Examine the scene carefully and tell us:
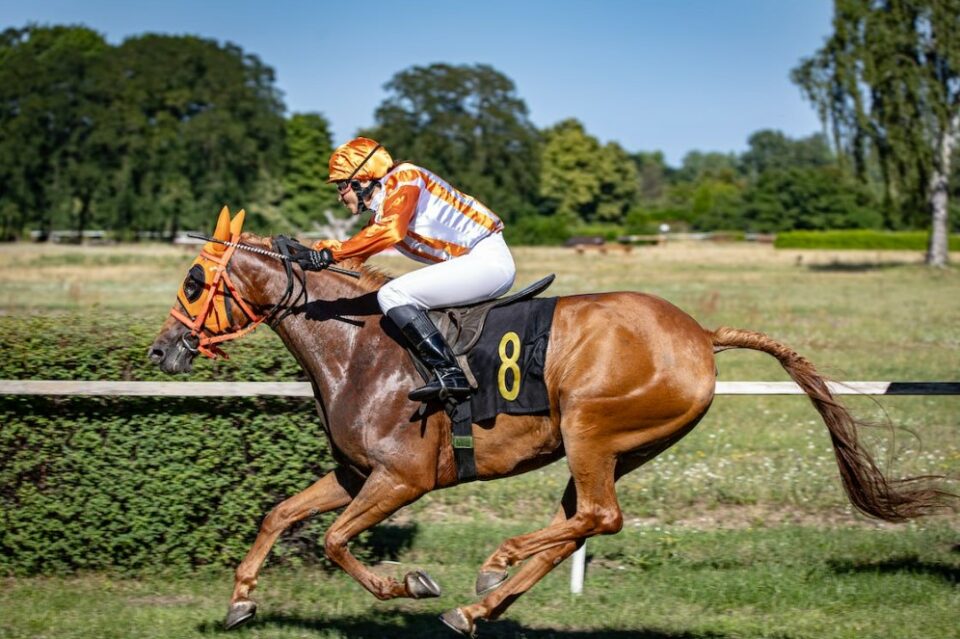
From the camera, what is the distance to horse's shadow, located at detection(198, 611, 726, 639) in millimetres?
5902

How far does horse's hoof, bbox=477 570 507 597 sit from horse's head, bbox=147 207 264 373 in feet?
6.18

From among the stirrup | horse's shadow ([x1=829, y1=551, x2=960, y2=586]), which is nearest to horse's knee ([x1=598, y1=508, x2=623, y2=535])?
the stirrup

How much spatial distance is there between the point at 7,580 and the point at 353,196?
343 cm

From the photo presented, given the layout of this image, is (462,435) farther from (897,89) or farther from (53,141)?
(53,141)

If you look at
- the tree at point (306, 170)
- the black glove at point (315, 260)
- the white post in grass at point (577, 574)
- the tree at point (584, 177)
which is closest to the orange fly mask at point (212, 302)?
the black glove at point (315, 260)

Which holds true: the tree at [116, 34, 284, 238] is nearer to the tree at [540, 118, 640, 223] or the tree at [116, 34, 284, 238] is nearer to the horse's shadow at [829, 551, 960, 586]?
the tree at [540, 118, 640, 223]

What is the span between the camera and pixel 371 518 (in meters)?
5.46

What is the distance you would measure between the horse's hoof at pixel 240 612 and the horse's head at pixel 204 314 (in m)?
1.29

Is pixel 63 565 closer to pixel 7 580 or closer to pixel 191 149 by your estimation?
pixel 7 580

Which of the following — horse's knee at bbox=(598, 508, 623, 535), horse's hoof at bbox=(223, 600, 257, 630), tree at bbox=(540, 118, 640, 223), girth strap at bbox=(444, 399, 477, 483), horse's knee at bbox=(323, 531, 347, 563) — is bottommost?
horse's hoof at bbox=(223, 600, 257, 630)

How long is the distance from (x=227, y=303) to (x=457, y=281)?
4.25 ft

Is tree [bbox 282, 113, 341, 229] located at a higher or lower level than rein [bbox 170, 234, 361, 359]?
higher

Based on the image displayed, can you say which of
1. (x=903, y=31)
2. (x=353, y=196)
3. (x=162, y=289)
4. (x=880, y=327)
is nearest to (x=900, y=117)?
(x=903, y=31)

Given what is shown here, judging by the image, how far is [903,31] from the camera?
37.3 m
